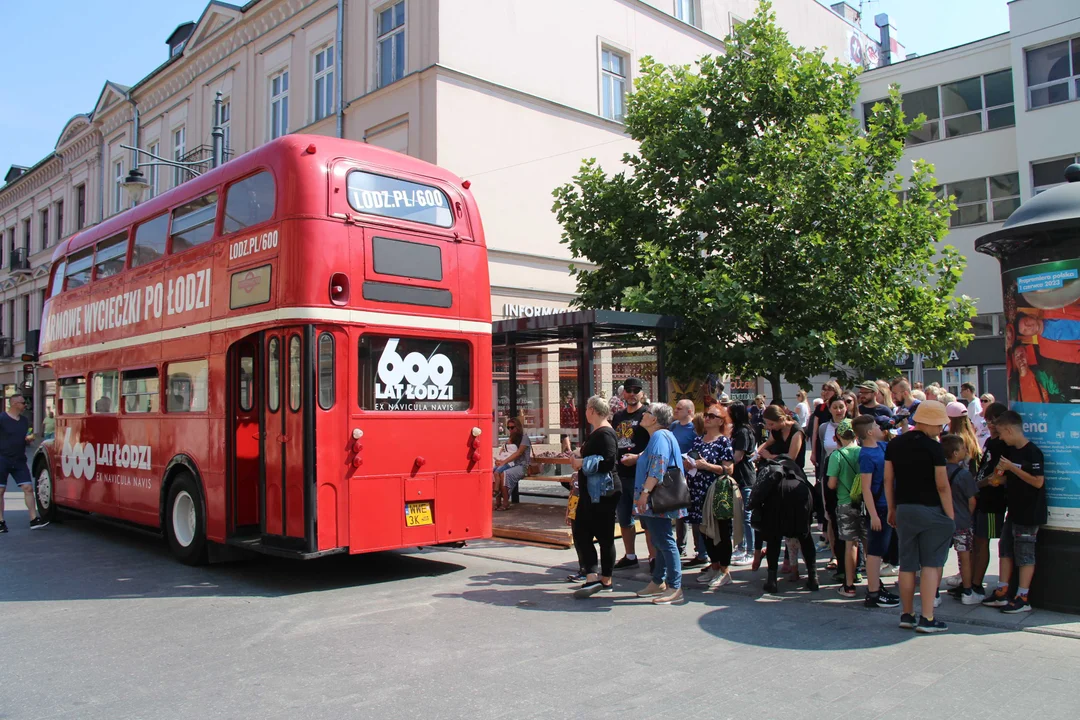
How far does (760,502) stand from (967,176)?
23.9 metres

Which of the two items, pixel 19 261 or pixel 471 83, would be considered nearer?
pixel 471 83

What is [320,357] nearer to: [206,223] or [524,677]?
[206,223]

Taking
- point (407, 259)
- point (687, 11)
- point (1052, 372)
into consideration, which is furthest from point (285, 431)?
point (687, 11)

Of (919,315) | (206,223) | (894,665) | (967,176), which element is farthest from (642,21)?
(894,665)

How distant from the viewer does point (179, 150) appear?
29.7 metres

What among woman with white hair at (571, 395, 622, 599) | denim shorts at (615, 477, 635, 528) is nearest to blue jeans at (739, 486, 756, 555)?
denim shorts at (615, 477, 635, 528)

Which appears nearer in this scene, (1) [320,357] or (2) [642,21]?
(1) [320,357]

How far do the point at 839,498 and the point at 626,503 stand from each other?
2.25 metres

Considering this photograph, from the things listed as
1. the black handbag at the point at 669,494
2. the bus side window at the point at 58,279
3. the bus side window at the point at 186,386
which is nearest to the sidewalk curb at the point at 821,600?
the black handbag at the point at 669,494

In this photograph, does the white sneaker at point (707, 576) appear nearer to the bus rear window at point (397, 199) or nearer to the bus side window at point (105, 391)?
the bus rear window at point (397, 199)

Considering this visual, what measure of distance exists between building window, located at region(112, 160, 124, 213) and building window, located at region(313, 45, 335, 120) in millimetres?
15004

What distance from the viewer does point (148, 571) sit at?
30.2 ft

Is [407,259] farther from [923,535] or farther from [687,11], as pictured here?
[687,11]

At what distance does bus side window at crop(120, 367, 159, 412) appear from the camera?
10117 mm
